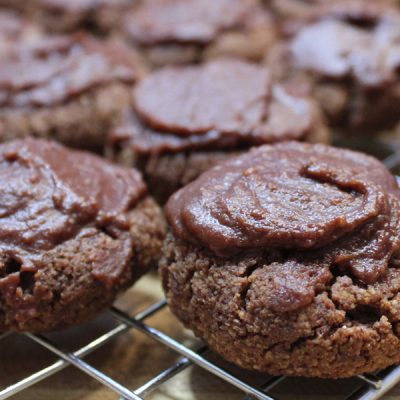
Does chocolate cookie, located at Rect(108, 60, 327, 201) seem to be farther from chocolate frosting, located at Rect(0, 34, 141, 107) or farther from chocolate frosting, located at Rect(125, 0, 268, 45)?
chocolate frosting, located at Rect(125, 0, 268, 45)

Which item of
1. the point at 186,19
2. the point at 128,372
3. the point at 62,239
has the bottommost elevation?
the point at 128,372

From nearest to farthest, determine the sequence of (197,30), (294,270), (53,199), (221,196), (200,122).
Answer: (294,270) < (221,196) < (53,199) < (200,122) < (197,30)

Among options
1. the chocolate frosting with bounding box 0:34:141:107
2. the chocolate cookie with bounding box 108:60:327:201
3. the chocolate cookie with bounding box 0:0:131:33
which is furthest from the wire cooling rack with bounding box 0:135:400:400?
the chocolate cookie with bounding box 0:0:131:33

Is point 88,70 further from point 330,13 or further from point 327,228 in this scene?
point 327,228

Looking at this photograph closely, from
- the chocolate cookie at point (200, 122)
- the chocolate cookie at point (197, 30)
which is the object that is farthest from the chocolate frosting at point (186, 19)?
the chocolate cookie at point (200, 122)

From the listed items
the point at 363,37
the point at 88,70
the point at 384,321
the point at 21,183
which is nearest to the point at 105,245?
the point at 21,183

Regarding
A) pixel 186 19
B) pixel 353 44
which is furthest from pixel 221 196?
pixel 186 19

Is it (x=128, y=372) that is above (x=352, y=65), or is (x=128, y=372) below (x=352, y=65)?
below

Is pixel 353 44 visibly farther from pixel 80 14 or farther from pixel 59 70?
pixel 80 14
